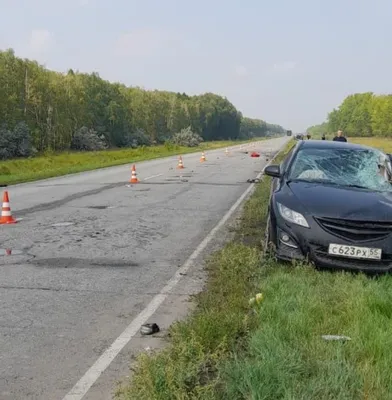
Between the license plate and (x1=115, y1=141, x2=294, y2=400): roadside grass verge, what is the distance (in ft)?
2.93

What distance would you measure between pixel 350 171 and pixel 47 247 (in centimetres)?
463

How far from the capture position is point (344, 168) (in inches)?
289

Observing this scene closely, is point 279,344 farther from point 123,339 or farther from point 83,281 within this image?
point 83,281

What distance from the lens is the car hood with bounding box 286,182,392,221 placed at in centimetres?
591

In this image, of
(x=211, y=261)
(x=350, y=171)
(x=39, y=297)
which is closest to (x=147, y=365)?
(x=39, y=297)

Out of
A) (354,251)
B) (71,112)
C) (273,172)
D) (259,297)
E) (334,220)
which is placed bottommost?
(259,297)

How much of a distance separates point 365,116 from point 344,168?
416ft

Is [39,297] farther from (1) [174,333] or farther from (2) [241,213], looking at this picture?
(2) [241,213]

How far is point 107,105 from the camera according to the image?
80750mm

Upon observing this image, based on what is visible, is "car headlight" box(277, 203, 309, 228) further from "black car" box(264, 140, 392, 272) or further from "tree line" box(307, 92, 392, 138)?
"tree line" box(307, 92, 392, 138)

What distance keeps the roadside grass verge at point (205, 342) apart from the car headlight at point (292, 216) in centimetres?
66

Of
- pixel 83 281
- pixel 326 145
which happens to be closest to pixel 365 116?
pixel 326 145

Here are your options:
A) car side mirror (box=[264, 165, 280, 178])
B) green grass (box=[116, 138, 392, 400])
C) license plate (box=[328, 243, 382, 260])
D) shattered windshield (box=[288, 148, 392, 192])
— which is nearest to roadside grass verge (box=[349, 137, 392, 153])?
shattered windshield (box=[288, 148, 392, 192])

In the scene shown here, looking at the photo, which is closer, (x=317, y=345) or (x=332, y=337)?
(x=317, y=345)
